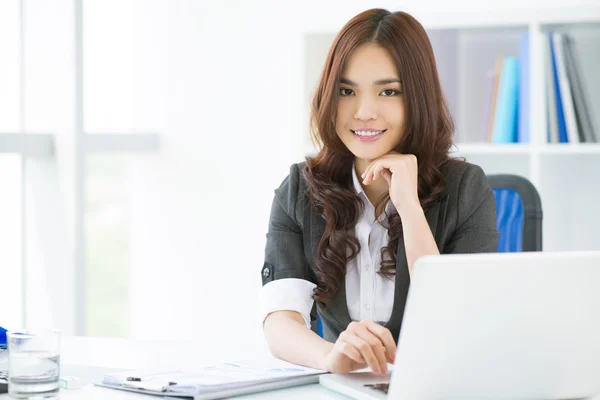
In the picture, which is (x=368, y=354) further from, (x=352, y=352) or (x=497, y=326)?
(x=497, y=326)

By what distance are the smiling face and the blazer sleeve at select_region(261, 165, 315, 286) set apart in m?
0.18

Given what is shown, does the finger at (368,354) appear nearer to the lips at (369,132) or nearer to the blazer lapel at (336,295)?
the blazer lapel at (336,295)

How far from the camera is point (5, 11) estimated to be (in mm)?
2885

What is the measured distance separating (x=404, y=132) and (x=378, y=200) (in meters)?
0.17

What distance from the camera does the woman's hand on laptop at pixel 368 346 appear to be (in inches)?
48.7

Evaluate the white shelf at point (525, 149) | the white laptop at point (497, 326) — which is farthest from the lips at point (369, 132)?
the white shelf at point (525, 149)

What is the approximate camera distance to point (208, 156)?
3.63m

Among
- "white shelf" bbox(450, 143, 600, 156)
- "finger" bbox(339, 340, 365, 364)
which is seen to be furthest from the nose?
"white shelf" bbox(450, 143, 600, 156)

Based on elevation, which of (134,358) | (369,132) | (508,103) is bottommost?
(134,358)

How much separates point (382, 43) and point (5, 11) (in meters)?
1.65

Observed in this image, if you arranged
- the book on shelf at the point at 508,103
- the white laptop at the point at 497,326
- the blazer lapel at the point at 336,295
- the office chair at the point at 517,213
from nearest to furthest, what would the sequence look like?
the white laptop at the point at 497,326
the blazer lapel at the point at 336,295
the office chair at the point at 517,213
the book on shelf at the point at 508,103

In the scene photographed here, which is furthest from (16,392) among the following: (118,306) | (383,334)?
(118,306)

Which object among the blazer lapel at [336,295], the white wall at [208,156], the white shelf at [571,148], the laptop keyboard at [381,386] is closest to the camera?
the laptop keyboard at [381,386]

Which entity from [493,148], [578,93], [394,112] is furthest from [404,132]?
[578,93]
